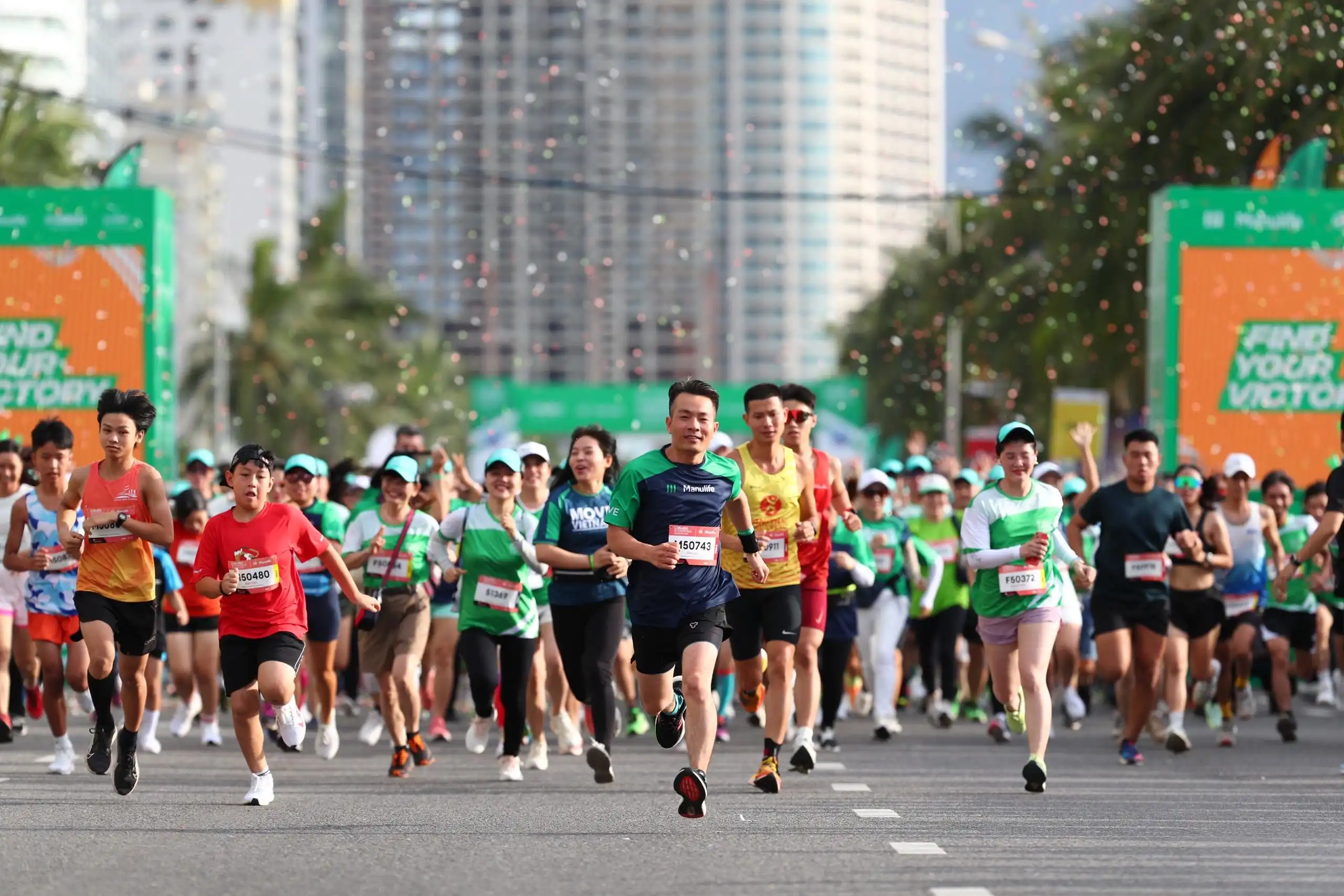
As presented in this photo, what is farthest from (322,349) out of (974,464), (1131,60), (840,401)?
(974,464)

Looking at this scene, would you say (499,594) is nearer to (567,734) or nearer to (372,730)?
(567,734)

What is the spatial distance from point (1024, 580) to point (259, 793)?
3.94m

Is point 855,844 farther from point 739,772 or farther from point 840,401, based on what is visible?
point 840,401

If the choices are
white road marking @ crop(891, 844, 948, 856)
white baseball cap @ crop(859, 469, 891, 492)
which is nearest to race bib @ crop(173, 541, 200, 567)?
white baseball cap @ crop(859, 469, 891, 492)

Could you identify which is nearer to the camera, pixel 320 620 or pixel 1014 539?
pixel 1014 539

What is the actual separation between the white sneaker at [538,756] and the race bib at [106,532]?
9.29 ft

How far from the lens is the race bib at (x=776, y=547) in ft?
38.5

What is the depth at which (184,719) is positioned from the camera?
16.3m

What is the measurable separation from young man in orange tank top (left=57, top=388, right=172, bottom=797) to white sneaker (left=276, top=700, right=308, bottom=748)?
1019 millimetres

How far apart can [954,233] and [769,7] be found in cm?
11433

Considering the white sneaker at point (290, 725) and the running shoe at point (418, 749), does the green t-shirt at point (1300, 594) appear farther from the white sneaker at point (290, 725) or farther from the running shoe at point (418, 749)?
the white sneaker at point (290, 725)

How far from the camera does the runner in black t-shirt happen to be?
13.6 m

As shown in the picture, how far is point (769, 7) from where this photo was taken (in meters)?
164

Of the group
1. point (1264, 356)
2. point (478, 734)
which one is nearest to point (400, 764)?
point (478, 734)
